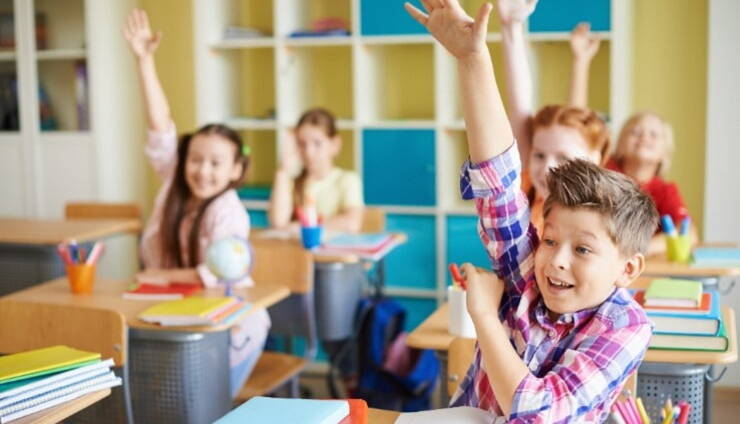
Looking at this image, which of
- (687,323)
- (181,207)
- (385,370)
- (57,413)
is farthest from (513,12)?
(385,370)

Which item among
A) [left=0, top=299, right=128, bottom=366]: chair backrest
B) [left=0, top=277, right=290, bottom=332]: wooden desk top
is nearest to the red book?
[left=0, top=277, right=290, bottom=332]: wooden desk top

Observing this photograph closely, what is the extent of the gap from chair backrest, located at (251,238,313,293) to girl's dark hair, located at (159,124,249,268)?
227 mm

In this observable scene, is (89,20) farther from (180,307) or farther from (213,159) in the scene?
(180,307)

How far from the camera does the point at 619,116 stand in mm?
4504

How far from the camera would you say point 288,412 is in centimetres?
156

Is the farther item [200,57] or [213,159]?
[200,57]

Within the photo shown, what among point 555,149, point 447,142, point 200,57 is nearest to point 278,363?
point 555,149

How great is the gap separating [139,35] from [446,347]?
1858 mm

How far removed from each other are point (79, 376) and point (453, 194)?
10.5 ft

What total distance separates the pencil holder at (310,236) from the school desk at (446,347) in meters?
1.14

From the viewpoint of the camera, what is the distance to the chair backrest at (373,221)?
14.9 feet

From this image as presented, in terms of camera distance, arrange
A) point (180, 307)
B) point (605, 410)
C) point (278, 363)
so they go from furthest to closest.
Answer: point (278, 363) < point (180, 307) < point (605, 410)

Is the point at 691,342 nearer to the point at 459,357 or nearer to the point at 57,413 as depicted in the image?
the point at 459,357

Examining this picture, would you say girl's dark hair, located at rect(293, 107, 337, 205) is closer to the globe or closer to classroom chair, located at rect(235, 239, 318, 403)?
classroom chair, located at rect(235, 239, 318, 403)
